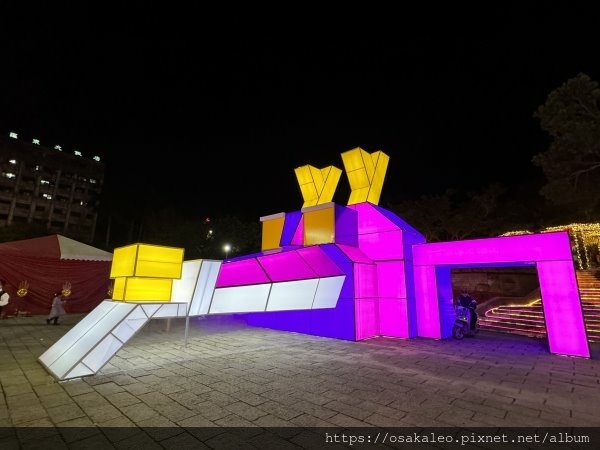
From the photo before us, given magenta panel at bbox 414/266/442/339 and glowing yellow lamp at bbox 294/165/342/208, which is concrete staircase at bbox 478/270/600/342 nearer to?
magenta panel at bbox 414/266/442/339

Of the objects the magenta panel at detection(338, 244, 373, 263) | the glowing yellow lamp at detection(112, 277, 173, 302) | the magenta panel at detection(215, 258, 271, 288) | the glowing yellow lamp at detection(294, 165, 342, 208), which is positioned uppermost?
the glowing yellow lamp at detection(294, 165, 342, 208)

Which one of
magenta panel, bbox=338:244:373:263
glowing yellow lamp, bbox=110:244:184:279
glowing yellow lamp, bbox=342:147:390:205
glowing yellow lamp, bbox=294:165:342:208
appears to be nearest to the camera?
glowing yellow lamp, bbox=110:244:184:279

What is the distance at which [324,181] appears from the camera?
13102 millimetres

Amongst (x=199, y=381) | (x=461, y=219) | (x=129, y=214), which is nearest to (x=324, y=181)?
(x=199, y=381)

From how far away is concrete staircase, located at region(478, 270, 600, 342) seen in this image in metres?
10.8

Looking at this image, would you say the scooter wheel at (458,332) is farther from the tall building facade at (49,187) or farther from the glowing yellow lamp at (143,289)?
the tall building facade at (49,187)

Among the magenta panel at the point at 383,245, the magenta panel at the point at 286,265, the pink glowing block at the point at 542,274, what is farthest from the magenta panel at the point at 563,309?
the magenta panel at the point at 286,265

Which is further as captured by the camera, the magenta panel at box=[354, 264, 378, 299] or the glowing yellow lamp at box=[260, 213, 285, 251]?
the glowing yellow lamp at box=[260, 213, 285, 251]

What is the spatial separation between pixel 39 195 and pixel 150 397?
78.6 m

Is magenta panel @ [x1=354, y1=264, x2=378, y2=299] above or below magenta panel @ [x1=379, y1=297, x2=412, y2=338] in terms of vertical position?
above

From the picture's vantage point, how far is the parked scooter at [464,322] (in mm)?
10086

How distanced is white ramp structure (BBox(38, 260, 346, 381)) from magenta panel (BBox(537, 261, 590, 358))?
5.59 meters

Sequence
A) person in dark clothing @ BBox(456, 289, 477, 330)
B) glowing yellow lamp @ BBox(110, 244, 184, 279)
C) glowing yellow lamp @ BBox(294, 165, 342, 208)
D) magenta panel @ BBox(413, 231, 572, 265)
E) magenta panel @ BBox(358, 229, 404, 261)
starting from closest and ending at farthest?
1. glowing yellow lamp @ BBox(110, 244, 184, 279)
2. magenta panel @ BBox(413, 231, 572, 265)
3. person in dark clothing @ BBox(456, 289, 477, 330)
4. magenta panel @ BBox(358, 229, 404, 261)
5. glowing yellow lamp @ BBox(294, 165, 342, 208)

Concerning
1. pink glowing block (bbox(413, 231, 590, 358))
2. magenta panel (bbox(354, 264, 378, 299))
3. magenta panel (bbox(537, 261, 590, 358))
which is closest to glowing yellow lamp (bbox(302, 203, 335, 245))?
magenta panel (bbox(354, 264, 378, 299))
